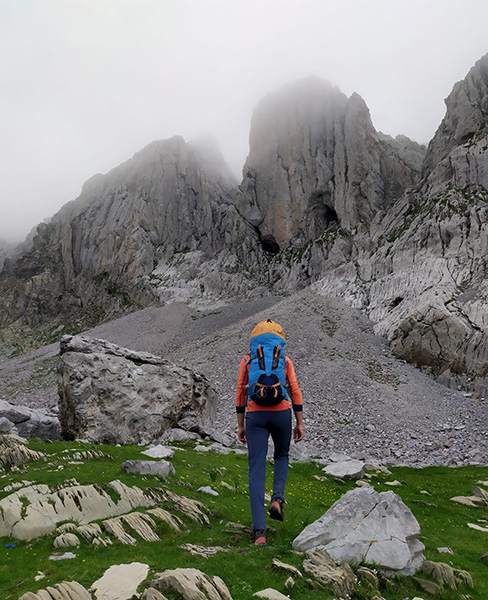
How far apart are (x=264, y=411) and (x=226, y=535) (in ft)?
11.2

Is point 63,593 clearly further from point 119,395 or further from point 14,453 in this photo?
point 119,395

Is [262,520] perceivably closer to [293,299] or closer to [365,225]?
[293,299]

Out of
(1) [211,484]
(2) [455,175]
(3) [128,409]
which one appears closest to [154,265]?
(2) [455,175]

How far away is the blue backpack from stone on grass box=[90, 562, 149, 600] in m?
3.97

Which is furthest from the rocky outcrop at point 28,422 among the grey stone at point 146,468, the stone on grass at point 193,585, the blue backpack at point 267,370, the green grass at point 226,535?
the stone on grass at point 193,585

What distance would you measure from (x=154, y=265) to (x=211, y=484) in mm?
127062

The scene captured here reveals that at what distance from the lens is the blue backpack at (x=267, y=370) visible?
340 inches

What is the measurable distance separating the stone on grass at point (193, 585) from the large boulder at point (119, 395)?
66.4 feet

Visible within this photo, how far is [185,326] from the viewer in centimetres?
8900

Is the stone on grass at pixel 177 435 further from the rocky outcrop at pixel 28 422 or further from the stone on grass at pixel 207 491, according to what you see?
the stone on grass at pixel 207 491

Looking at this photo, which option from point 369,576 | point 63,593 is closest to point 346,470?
point 369,576

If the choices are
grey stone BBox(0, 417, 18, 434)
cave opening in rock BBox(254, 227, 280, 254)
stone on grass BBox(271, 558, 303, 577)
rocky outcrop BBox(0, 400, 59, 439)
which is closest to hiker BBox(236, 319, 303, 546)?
stone on grass BBox(271, 558, 303, 577)

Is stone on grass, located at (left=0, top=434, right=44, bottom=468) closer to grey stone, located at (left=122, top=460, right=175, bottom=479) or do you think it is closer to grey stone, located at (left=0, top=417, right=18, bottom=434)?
grey stone, located at (left=122, top=460, right=175, bottom=479)

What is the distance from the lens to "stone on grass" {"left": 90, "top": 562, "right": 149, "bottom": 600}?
6062 millimetres
